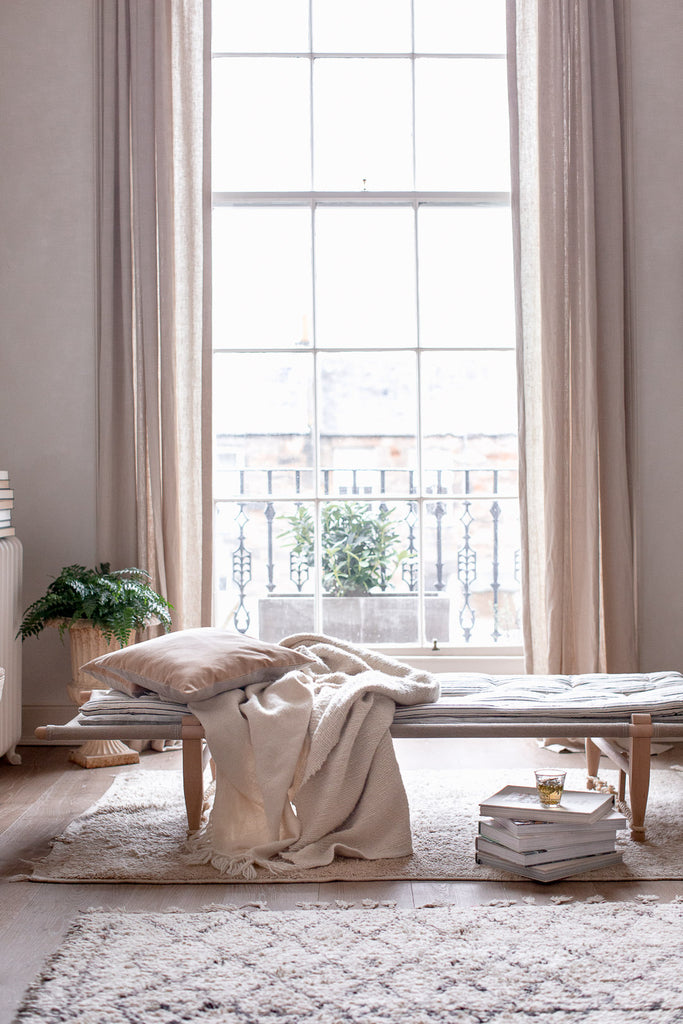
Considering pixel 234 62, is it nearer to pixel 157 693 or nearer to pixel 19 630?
pixel 19 630

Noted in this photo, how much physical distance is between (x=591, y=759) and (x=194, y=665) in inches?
57.5

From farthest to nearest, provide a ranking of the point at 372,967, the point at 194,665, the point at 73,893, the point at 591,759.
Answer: the point at 591,759
the point at 194,665
the point at 73,893
the point at 372,967

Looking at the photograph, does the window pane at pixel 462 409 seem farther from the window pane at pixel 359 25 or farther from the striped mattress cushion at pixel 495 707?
the striped mattress cushion at pixel 495 707

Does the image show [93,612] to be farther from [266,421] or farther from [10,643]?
→ [266,421]

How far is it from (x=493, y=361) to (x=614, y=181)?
0.90 meters

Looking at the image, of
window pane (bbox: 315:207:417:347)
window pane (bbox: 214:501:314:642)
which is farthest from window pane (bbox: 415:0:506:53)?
window pane (bbox: 214:501:314:642)

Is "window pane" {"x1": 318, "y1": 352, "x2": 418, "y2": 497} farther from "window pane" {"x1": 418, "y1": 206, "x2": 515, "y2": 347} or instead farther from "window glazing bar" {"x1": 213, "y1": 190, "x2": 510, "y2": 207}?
"window glazing bar" {"x1": 213, "y1": 190, "x2": 510, "y2": 207}

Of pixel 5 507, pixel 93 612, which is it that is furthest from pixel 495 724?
pixel 5 507

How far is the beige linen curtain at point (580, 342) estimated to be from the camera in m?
4.14

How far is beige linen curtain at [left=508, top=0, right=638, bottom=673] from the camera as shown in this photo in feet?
13.6

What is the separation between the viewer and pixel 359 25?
4.44 m

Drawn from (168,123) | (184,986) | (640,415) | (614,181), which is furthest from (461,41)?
(184,986)

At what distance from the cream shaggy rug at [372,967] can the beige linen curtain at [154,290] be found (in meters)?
2.03

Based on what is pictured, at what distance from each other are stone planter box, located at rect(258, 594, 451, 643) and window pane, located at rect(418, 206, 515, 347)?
1.19 meters
